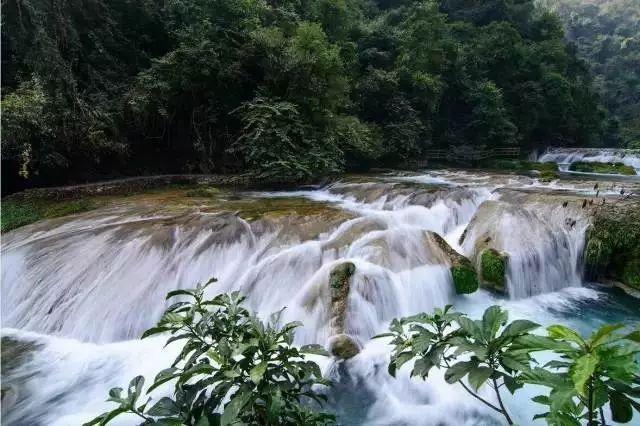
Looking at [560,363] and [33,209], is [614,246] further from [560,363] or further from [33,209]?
[33,209]

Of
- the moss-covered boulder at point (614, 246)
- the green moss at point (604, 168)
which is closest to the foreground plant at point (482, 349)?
the moss-covered boulder at point (614, 246)

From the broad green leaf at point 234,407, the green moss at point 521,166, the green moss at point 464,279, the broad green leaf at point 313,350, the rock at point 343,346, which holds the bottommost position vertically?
the rock at point 343,346

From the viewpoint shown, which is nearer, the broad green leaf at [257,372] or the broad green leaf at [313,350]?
the broad green leaf at [257,372]

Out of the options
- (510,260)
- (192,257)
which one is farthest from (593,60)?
(192,257)

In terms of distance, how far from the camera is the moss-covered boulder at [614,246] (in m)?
7.74

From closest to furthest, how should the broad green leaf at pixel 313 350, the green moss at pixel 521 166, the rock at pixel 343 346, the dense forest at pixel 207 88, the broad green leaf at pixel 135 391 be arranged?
the broad green leaf at pixel 135 391, the broad green leaf at pixel 313 350, the rock at pixel 343 346, the dense forest at pixel 207 88, the green moss at pixel 521 166

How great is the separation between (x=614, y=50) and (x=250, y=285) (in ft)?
213

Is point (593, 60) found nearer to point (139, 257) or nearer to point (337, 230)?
point (337, 230)

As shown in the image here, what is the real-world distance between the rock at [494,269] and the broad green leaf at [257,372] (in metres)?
6.69

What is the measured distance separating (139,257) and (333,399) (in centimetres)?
433

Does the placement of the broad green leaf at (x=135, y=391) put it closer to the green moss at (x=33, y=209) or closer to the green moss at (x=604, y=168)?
the green moss at (x=33, y=209)

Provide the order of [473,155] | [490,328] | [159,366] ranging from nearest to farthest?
[490,328]
[159,366]
[473,155]

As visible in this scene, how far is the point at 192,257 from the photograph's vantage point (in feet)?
23.2

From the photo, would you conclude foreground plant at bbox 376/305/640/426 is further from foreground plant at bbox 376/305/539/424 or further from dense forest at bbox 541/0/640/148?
dense forest at bbox 541/0/640/148
